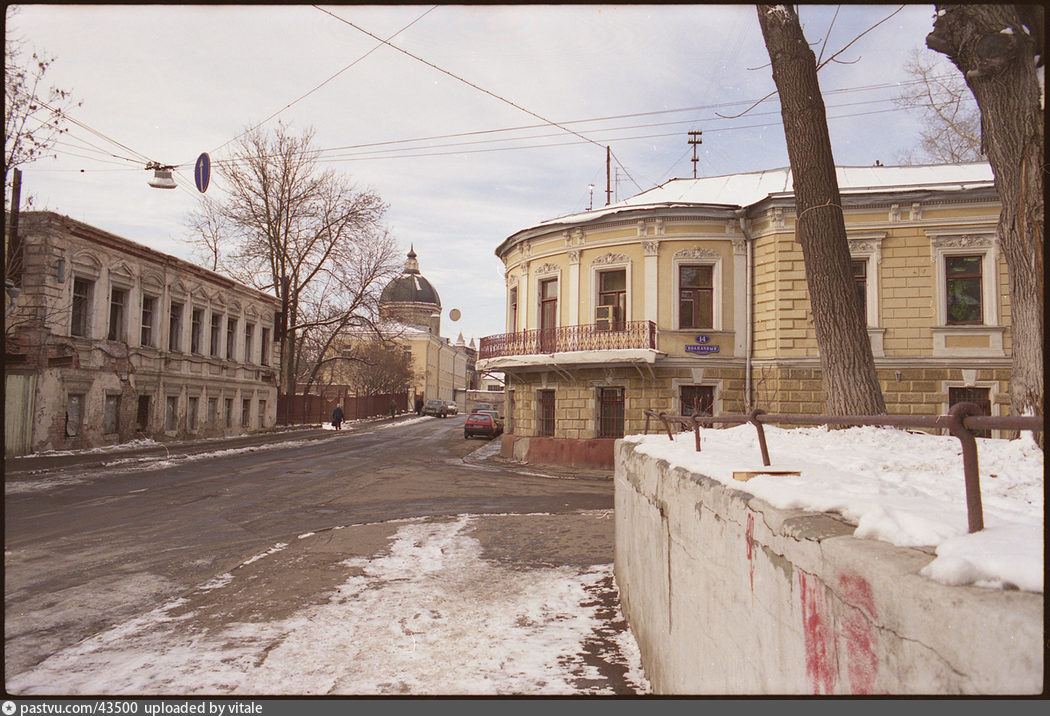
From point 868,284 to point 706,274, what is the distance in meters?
4.13

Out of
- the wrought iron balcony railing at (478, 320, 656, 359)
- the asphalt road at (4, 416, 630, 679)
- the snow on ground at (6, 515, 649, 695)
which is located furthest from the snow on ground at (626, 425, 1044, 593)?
the wrought iron balcony railing at (478, 320, 656, 359)

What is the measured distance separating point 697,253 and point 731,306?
1771 millimetres

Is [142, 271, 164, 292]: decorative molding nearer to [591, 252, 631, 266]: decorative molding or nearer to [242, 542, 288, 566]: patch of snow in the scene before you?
[591, 252, 631, 266]: decorative molding

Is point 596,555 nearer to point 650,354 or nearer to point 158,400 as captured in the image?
point 650,354

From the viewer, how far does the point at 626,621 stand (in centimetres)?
492

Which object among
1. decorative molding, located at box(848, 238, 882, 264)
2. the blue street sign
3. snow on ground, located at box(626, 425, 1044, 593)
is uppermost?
decorative molding, located at box(848, 238, 882, 264)

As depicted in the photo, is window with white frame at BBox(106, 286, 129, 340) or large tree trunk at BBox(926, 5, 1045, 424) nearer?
large tree trunk at BBox(926, 5, 1045, 424)

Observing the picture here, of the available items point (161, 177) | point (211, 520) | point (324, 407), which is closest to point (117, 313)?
A: point (211, 520)

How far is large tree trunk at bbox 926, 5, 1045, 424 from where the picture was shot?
12.1ft

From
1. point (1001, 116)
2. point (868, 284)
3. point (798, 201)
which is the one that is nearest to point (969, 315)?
point (868, 284)

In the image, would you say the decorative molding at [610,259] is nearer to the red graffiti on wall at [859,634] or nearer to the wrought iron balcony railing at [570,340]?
the wrought iron balcony railing at [570,340]

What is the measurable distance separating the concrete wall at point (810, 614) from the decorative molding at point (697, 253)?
15977 mm

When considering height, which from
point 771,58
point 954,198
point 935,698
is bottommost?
point 935,698

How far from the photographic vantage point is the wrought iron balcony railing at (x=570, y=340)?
1872 centimetres
